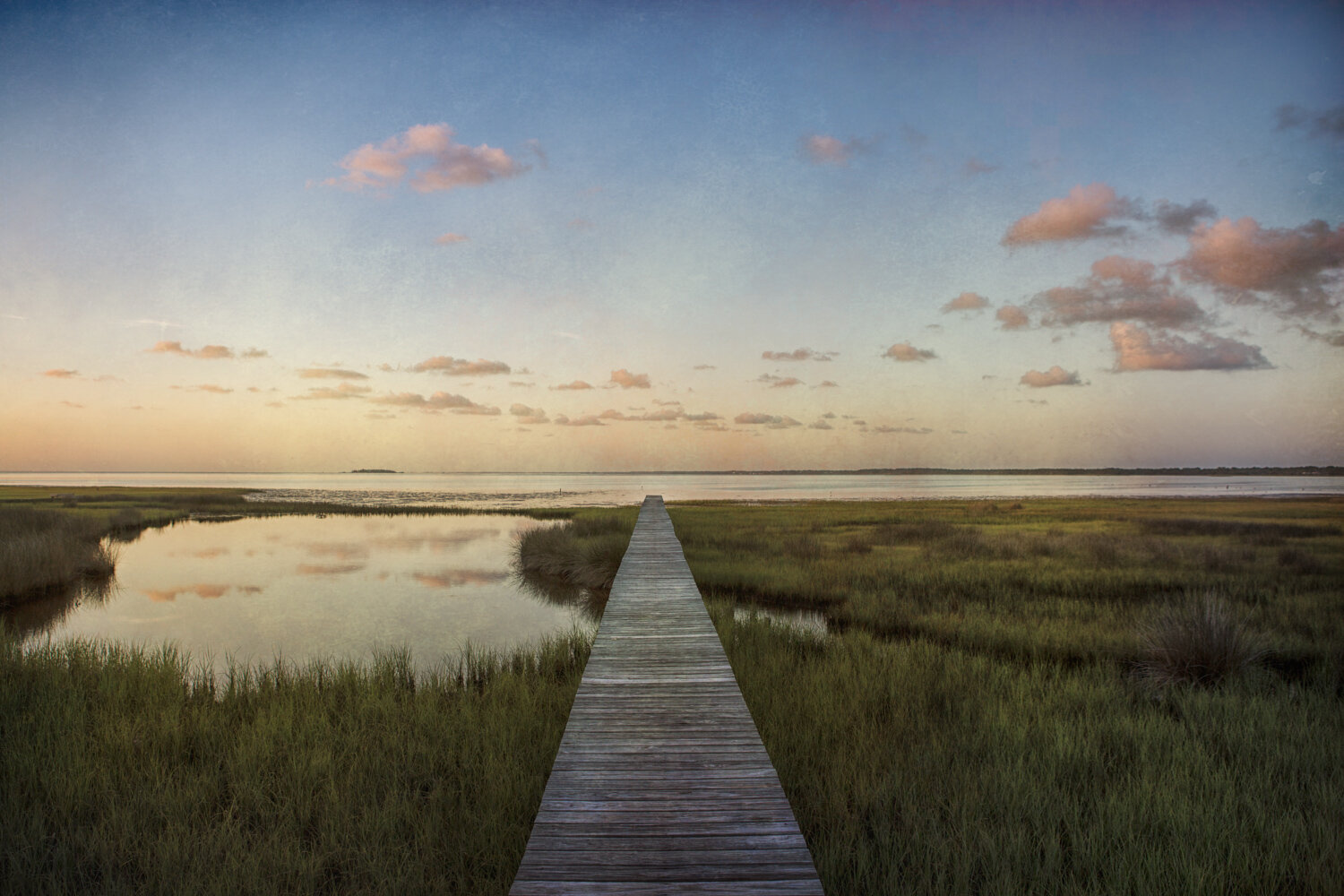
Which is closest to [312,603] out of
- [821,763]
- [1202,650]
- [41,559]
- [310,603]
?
[310,603]

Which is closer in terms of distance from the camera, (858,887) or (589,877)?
(589,877)

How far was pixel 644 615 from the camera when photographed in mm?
7715

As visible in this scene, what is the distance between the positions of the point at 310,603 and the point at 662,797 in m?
14.4

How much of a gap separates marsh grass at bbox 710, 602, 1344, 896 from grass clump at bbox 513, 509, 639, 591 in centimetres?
956

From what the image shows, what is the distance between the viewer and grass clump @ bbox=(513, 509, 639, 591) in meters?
16.5

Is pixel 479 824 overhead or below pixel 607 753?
below

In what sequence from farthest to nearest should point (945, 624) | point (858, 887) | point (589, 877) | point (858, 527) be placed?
point (858, 527) → point (945, 624) → point (858, 887) → point (589, 877)

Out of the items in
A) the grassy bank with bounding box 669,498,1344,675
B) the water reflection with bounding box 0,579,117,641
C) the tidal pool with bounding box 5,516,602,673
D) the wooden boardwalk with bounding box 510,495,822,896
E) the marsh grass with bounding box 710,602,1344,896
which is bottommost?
Answer: the tidal pool with bounding box 5,516,602,673

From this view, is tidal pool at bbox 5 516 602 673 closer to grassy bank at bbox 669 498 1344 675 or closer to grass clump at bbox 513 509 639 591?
grass clump at bbox 513 509 639 591

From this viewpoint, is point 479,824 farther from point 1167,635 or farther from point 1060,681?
point 1167,635

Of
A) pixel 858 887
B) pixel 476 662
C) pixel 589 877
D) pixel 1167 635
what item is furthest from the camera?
pixel 476 662

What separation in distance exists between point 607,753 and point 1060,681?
5808 mm

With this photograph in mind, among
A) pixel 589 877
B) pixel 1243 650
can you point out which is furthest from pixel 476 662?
pixel 1243 650

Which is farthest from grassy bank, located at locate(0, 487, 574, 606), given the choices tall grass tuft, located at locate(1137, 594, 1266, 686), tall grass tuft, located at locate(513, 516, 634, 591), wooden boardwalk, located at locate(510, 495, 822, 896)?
tall grass tuft, located at locate(1137, 594, 1266, 686)
